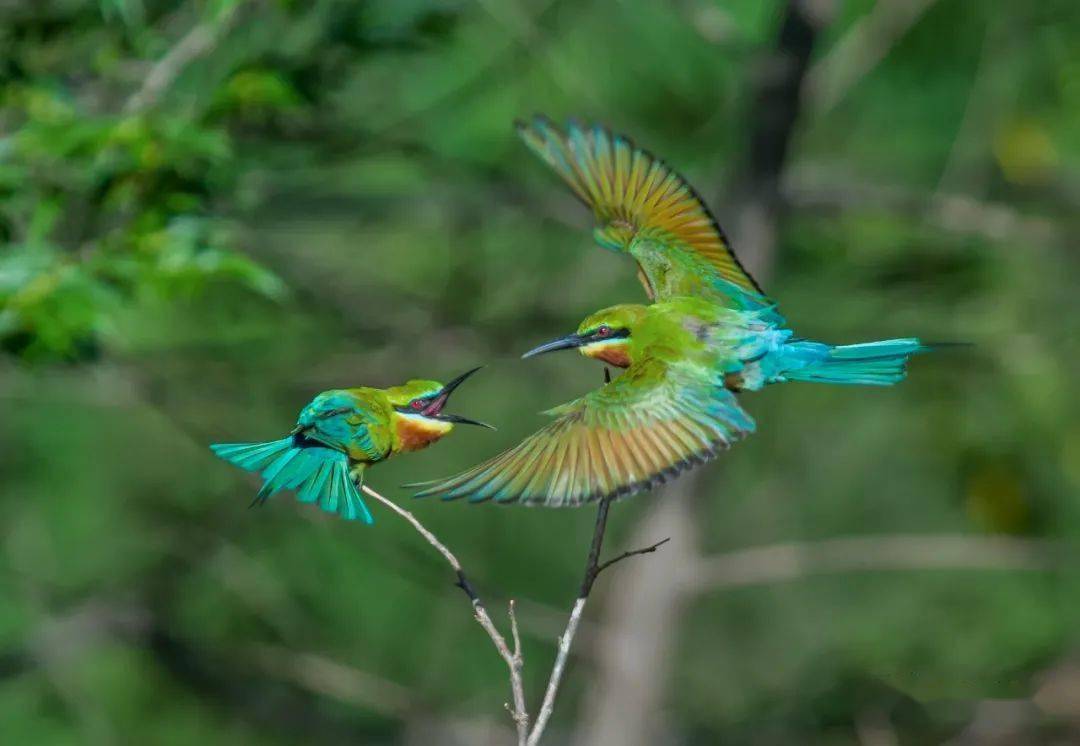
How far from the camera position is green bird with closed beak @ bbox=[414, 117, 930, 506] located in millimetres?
925

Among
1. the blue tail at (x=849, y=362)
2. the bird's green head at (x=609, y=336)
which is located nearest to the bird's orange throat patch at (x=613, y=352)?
the bird's green head at (x=609, y=336)

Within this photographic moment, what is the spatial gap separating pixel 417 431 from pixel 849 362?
41cm

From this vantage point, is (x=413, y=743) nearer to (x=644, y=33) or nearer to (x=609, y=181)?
(x=644, y=33)

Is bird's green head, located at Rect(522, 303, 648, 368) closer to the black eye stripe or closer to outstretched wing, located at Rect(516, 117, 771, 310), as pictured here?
the black eye stripe

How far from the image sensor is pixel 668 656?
4.54 metres

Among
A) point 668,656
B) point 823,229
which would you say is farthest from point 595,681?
point 823,229

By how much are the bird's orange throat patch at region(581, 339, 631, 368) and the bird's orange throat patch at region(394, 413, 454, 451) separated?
0.60ft

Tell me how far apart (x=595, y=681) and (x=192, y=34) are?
2.56 metres

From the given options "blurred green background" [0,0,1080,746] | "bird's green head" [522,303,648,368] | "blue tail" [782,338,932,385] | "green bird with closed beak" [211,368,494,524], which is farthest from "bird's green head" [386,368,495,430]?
"blurred green background" [0,0,1080,746]

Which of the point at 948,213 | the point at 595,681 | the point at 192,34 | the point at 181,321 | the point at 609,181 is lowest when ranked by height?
the point at 609,181

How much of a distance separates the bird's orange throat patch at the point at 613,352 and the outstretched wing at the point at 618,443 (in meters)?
0.02

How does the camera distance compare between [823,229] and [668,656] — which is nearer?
[668,656]

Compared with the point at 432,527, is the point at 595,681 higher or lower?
lower

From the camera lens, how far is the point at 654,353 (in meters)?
1.09
